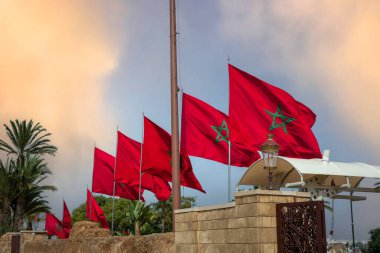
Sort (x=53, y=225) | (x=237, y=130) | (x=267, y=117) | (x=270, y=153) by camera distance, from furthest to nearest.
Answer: (x=53, y=225)
(x=267, y=117)
(x=237, y=130)
(x=270, y=153)

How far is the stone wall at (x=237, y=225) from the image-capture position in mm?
11750

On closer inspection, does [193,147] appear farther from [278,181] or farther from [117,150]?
[117,150]

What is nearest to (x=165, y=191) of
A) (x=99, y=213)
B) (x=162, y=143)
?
(x=162, y=143)

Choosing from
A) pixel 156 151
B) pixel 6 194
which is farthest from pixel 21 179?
pixel 156 151

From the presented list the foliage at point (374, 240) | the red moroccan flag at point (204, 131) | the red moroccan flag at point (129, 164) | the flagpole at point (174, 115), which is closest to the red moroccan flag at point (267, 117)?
the flagpole at point (174, 115)

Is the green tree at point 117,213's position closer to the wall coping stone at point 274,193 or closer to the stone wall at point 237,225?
the stone wall at point 237,225

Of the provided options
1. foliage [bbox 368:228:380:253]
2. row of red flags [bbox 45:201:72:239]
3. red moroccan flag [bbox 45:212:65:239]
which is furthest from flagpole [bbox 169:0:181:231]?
foliage [bbox 368:228:380:253]

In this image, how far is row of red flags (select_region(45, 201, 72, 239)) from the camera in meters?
37.0

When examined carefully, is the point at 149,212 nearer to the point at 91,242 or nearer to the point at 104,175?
the point at 104,175

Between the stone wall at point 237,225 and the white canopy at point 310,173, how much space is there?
1320 mm

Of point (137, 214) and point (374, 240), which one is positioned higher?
point (137, 214)

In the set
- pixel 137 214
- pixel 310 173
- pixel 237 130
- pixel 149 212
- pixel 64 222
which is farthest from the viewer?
pixel 149 212

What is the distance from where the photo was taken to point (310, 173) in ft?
42.6

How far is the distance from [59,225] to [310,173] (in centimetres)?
3014
